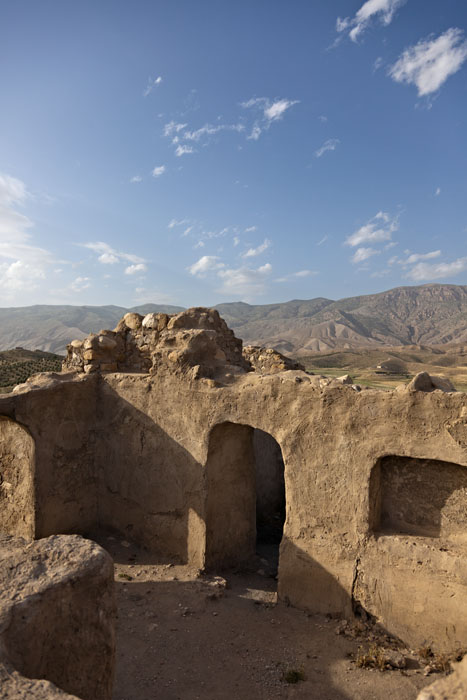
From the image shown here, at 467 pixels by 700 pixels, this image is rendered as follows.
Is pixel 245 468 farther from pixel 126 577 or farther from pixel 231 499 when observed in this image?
pixel 126 577

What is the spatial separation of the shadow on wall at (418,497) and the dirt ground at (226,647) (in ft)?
4.23

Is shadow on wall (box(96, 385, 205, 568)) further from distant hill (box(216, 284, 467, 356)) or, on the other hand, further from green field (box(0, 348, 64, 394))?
distant hill (box(216, 284, 467, 356))

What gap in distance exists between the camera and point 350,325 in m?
131

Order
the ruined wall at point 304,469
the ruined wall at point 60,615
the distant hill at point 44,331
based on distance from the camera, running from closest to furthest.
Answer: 1. the ruined wall at point 60,615
2. the ruined wall at point 304,469
3. the distant hill at point 44,331

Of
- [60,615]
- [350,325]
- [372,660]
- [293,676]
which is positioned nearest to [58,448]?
[60,615]

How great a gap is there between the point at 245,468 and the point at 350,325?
129 metres

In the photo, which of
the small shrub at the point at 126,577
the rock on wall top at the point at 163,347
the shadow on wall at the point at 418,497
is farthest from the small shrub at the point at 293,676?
the rock on wall top at the point at 163,347

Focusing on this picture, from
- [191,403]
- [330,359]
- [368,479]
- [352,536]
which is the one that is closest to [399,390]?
[368,479]

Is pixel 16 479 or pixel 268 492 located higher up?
pixel 16 479

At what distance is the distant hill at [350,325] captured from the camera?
116m

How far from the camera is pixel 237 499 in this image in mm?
6332

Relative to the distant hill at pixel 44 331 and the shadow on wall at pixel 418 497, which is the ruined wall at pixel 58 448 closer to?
the shadow on wall at pixel 418 497

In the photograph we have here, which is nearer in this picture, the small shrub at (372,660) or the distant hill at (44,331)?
the small shrub at (372,660)

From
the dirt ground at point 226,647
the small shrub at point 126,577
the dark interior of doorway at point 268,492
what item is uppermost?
the dark interior of doorway at point 268,492
